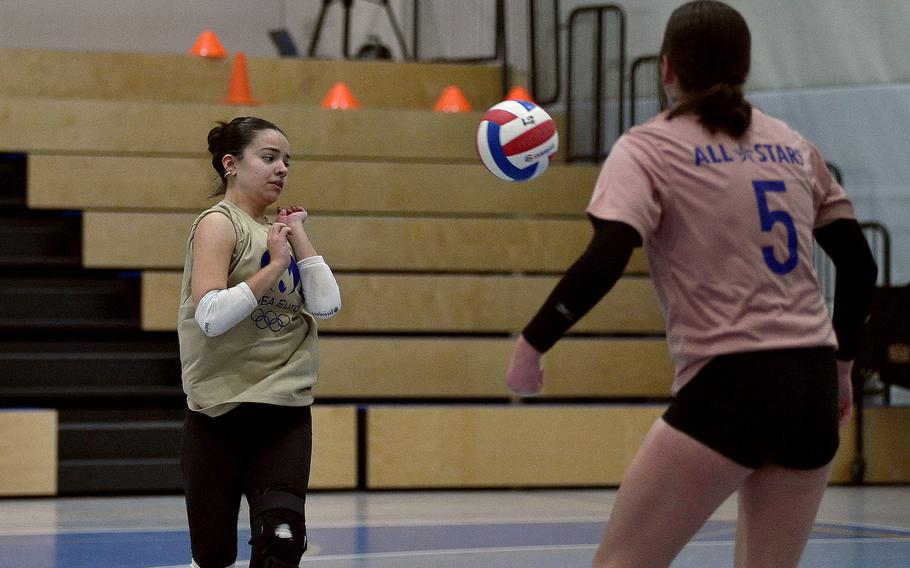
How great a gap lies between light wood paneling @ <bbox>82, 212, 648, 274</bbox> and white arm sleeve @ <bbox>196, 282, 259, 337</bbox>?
15.7 ft

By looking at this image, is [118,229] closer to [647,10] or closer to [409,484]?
[409,484]

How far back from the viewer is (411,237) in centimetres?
848

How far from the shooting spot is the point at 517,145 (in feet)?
16.1

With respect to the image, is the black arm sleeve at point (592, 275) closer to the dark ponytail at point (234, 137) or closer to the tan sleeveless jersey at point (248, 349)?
the tan sleeveless jersey at point (248, 349)

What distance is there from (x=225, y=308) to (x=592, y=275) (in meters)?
1.30

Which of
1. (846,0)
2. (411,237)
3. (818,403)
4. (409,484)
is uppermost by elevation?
(846,0)

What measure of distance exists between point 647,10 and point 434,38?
200 cm

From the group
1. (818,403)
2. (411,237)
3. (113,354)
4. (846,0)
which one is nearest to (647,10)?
(846,0)

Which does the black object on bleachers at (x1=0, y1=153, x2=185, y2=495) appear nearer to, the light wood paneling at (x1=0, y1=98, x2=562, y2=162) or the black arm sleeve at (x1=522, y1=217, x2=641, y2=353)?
the light wood paneling at (x1=0, y1=98, x2=562, y2=162)

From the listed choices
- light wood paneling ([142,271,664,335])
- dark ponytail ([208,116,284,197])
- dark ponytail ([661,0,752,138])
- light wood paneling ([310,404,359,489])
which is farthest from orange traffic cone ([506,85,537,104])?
dark ponytail ([661,0,752,138])

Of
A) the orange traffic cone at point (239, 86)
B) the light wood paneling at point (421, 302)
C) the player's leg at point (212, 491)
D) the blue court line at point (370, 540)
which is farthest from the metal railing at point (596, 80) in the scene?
the player's leg at point (212, 491)

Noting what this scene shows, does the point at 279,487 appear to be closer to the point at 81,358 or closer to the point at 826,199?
the point at 826,199

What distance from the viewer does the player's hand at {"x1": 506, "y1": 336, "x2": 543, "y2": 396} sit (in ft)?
8.21

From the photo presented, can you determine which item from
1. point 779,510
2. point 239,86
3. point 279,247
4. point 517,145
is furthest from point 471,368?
point 779,510
